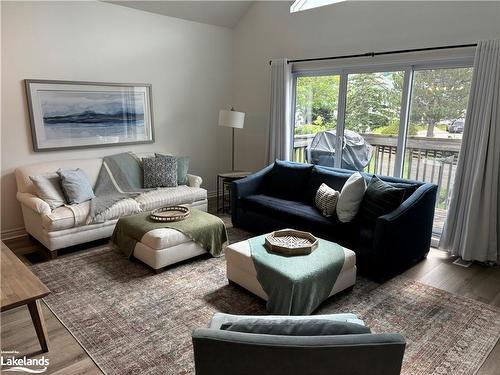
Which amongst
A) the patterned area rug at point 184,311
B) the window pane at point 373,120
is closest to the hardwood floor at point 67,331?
the patterned area rug at point 184,311

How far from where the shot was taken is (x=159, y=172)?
4512mm

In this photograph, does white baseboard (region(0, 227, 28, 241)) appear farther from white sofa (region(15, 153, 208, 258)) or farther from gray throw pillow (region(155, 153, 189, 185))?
gray throw pillow (region(155, 153, 189, 185))

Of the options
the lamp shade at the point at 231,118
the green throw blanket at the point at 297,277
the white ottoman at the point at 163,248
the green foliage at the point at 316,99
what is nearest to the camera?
the green throw blanket at the point at 297,277

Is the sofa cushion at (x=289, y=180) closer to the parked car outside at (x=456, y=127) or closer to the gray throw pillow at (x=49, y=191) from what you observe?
the parked car outside at (x=456, y=127)

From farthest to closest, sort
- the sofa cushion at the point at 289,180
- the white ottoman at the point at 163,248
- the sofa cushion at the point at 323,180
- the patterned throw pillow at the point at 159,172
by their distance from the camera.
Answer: the patterned throw pillow at the point at 159,172 < the sofa cushion at the point at 289,180 < the sofa cushion at the point at 323,180 < the white ottoman at the point at 163,248

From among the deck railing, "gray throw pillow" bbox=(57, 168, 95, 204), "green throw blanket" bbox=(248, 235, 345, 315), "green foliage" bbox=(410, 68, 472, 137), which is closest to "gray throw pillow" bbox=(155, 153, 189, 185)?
"gray throw pillow" bbox=(57, 168, 95, 204)

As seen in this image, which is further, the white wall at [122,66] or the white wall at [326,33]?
the white wall at [122,66]

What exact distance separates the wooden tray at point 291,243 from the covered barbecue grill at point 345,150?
6.41ft

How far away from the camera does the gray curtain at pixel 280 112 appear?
16.2ft

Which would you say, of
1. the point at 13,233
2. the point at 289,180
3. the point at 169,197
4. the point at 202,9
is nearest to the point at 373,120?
the point at 289,180

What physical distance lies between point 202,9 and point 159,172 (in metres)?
2.42

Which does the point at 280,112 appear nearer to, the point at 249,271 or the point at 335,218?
the point at 335,218

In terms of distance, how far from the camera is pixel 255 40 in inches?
212

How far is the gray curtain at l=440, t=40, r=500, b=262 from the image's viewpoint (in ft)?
10.6
